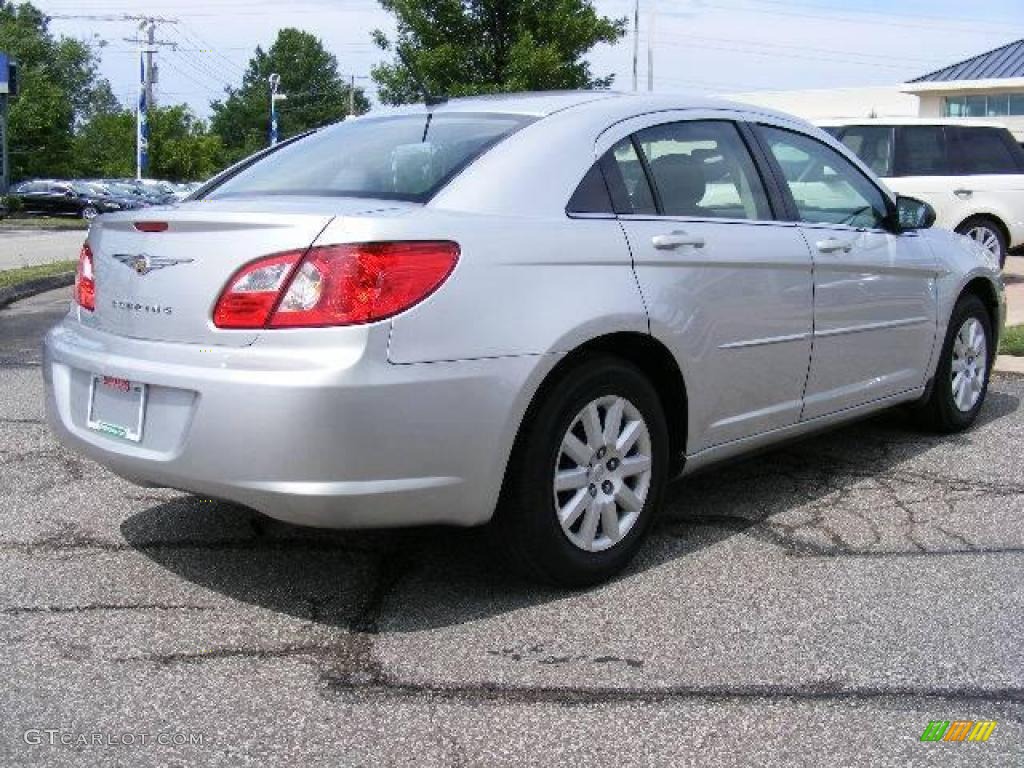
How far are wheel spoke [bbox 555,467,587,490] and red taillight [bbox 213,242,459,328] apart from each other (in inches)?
30.1

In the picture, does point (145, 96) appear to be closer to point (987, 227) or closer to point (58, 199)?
point (58, 199)

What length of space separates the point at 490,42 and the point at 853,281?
2096cm

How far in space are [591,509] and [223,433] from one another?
1.20 metres

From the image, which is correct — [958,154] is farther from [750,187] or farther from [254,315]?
[254,315]

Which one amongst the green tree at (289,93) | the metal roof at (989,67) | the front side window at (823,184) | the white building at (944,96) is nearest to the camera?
the front side window at (823,184)

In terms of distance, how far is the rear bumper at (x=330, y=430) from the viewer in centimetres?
325

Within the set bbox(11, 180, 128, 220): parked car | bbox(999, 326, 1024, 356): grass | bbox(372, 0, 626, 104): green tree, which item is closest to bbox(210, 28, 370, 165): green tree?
bbox(11, 180, 128, 220): parked car

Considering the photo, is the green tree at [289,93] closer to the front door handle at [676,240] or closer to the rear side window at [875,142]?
the rear side window at [875,142]

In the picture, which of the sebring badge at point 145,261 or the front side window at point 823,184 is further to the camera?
the front side window at point 823,184

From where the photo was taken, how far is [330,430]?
324 cm

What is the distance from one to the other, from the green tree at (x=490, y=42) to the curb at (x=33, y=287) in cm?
1058

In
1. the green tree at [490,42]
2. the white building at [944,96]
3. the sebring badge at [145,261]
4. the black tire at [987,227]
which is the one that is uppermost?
the white building at [944,96]

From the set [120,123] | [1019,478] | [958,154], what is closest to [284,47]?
[120,123]

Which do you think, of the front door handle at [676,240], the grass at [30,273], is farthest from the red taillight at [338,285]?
the grass at [30,273]
